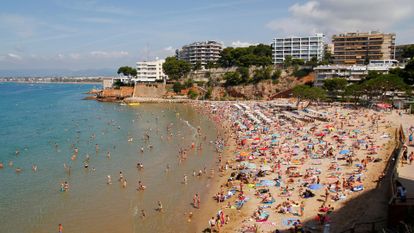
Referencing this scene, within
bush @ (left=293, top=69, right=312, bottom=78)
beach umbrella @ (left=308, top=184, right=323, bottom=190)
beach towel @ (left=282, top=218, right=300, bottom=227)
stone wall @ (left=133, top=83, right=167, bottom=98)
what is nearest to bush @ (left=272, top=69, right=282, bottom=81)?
bush @ (left=293, top=69, right=312, bottom=78)

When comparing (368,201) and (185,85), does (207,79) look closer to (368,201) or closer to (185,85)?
(185,85)

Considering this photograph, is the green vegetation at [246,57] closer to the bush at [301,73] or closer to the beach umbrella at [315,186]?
the bush at [301,73]

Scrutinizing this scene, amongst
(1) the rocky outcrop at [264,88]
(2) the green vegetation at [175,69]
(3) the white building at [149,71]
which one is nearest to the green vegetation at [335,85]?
(1) the rocky outcrop at [264,88]

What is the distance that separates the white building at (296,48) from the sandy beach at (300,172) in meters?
59.3

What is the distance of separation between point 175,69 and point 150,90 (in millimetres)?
7770

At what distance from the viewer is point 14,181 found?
26.9 metres

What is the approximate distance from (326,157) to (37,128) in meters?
38.1

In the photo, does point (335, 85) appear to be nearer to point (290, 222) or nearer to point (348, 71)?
point (348, 71)

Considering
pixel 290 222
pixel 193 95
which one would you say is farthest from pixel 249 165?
pixel 193 95

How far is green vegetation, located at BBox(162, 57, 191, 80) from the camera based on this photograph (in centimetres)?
8994

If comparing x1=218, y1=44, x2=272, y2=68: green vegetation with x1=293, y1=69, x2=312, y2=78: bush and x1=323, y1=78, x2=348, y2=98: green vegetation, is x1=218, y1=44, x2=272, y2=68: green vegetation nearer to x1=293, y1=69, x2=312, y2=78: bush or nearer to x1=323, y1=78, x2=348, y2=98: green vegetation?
x1=293, y1=69, x2=312, y2=78: bush

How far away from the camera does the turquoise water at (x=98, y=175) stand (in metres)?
19.9

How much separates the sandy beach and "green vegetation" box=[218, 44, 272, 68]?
41.6 metres

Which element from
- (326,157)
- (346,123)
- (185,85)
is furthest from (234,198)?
(185,85)
